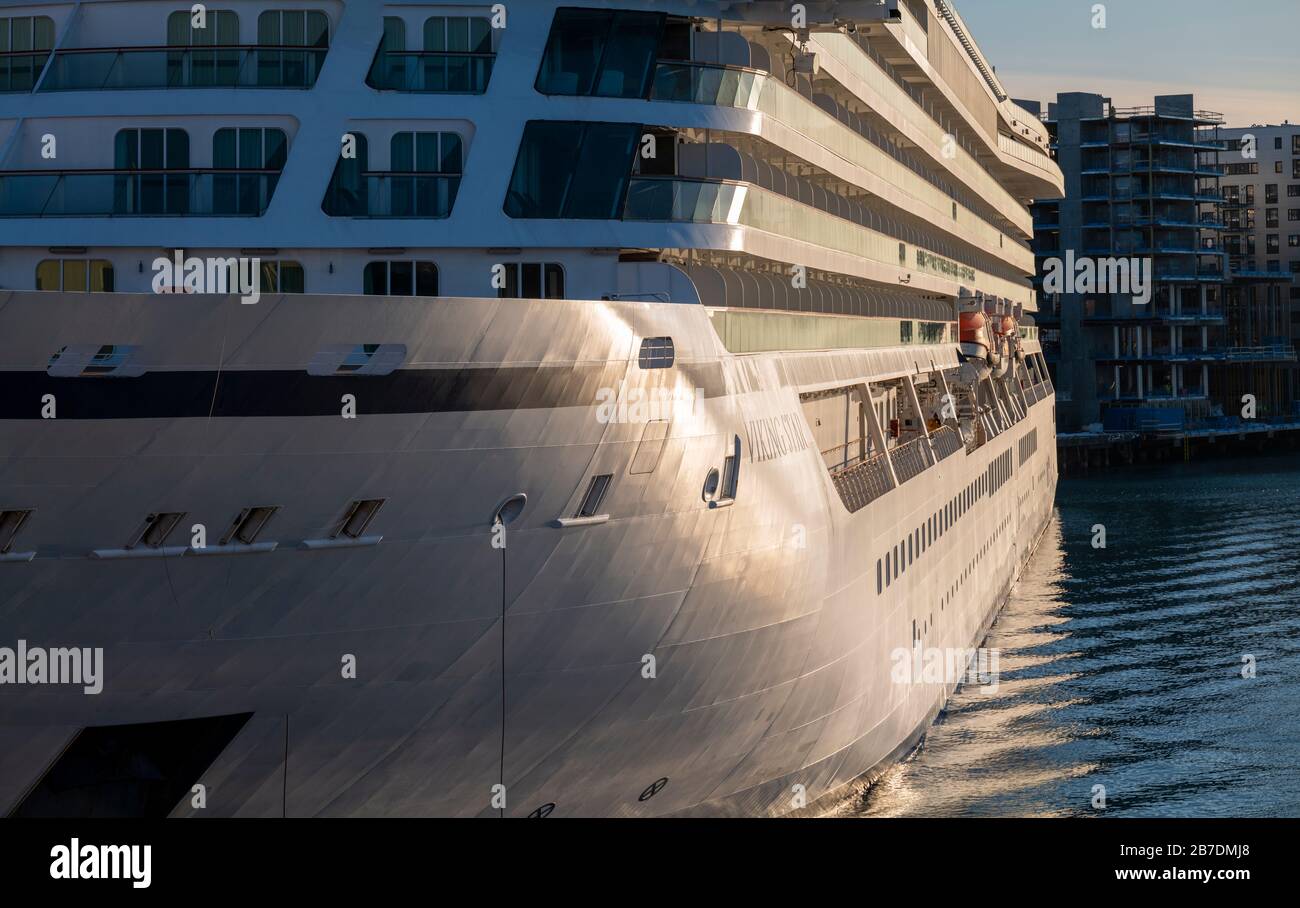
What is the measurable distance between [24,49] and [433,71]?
4947 mm

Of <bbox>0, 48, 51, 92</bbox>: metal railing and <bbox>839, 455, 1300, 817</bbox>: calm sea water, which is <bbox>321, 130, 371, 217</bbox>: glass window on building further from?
<bbox>839, 455, 1300, 817</bbox>: calm sea water

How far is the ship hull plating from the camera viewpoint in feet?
44.7

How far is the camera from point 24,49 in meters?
18.9

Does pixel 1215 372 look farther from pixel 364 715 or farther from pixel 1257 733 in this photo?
pixel 364 715

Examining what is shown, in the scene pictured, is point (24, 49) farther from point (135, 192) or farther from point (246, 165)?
point (246, 165)

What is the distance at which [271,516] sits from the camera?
14000mm

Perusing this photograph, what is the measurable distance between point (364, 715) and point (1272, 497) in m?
69.2

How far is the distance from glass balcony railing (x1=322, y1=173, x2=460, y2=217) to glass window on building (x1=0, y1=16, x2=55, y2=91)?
404cm

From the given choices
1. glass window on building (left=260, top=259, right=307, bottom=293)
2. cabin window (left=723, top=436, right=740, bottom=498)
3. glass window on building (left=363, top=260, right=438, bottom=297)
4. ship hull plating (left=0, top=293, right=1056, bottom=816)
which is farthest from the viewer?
glass window on building (left=363, top=260, right=438, bottom=297)

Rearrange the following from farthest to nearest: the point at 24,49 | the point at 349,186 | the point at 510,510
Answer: the point at 24,49, the point at 349,186, the point at 510,510

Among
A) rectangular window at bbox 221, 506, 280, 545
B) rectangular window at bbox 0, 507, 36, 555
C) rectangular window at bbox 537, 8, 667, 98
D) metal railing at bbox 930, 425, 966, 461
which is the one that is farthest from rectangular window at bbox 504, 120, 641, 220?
metal railing at bbox 930, 425, 966, 461

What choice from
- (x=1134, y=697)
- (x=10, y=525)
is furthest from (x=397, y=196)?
(x=1134, y=697)

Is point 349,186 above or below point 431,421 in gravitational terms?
above

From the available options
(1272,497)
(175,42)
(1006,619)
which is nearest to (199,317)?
(175,42)
